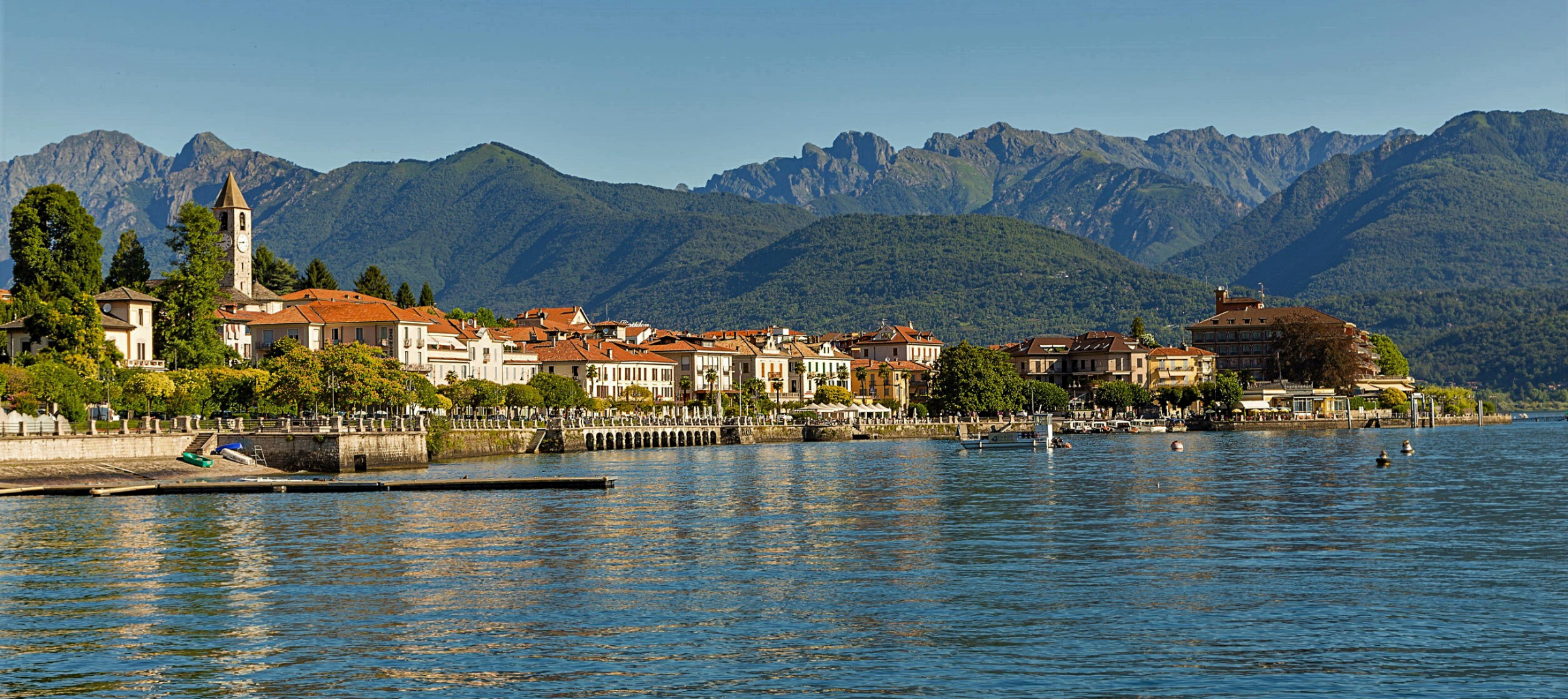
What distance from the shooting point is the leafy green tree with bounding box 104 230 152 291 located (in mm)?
118688

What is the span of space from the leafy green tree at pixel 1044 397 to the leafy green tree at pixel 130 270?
297ft

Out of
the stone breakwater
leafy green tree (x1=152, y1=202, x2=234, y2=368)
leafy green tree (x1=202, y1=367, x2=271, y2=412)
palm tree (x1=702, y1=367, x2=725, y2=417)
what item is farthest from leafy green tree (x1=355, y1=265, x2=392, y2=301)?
leafy green tree (x1=202, y1=367, x2=271, y2=412)

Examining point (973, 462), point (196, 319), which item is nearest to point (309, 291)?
point (196, 319)

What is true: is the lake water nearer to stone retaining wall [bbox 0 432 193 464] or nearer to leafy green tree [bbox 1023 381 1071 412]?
stone retaining wall [bbox 0 432 193 464]

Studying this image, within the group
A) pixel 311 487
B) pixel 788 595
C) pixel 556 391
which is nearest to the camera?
pixel 788 595

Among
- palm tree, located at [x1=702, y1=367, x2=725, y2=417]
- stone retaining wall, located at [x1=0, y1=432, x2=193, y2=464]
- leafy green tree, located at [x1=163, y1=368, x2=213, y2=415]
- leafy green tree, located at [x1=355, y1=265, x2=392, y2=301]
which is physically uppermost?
leafy green tree, located at [x1=355, y1=265, x2=392, y2=301]

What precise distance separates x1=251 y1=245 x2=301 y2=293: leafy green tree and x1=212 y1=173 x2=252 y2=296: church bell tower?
15.7 ft

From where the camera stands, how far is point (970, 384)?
160250 mm

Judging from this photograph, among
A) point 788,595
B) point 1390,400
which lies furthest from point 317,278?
point 788,595

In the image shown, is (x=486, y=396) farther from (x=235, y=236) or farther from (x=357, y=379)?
(x=235, y=236)

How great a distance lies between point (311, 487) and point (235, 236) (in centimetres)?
8759

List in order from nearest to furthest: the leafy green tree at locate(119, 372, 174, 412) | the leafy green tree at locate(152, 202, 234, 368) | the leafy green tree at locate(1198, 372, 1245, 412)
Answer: the leafy green tree at locate(119, 372, 174, 412) < the leafy green tree at locate(152, 202, 234, 368) < the leafy green tree at locate(1198, 372, 1245, 412)

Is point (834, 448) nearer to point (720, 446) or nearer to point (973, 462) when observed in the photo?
point (720, 446)

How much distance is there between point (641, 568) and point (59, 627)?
12362 mm
